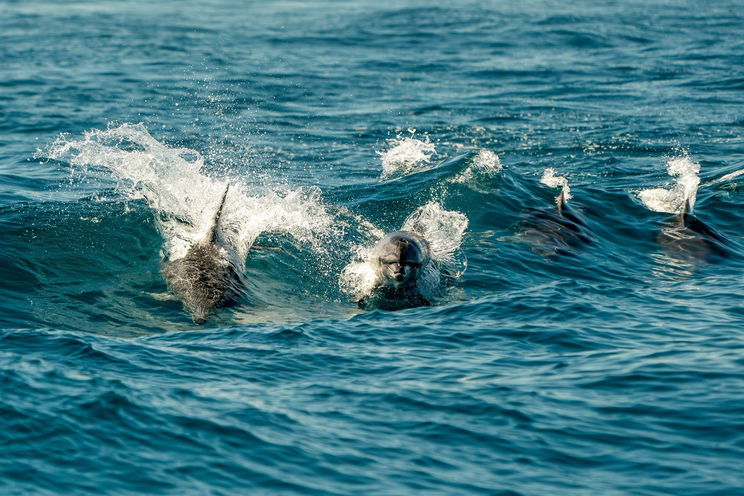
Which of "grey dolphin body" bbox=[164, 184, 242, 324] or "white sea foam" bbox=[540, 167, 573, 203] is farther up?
"white sea foam" bbox=[540, 167, 573, 203]

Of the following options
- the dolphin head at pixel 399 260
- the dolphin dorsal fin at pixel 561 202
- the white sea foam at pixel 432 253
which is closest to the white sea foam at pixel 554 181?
the dolphin dorsal fin at pixel 561 202

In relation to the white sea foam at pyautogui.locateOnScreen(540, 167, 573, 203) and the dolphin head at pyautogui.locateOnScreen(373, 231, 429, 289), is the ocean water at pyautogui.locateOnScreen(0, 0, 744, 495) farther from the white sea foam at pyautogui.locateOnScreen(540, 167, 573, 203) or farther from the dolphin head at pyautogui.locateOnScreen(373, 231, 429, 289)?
the dolphin head at pyautogui.locateOnScreen(373, 231, 429, 289)

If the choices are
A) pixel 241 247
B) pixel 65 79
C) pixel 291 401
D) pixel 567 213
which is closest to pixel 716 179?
pixel 567 213

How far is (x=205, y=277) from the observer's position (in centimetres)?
1334

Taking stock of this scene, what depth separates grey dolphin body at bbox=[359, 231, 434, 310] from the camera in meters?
13.0

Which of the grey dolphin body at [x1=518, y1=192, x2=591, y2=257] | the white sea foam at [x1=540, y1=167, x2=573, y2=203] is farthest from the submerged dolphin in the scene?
the white sea foam at [x1=540, y1=167, x2=573, y2=203]

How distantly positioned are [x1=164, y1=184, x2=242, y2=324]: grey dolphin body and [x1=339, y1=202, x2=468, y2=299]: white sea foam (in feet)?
5.54

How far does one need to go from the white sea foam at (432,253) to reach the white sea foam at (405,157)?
3170 mm

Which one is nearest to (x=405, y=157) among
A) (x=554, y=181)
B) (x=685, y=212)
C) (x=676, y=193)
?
(x=554, y=181)

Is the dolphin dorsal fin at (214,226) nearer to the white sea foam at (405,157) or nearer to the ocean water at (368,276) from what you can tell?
the ocean water at (368,276)

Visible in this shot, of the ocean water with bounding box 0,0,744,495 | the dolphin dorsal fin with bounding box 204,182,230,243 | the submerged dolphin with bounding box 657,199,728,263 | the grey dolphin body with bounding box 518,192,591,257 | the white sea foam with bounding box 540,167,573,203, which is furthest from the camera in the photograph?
the white sea foam with bounding box 540,167,573,203

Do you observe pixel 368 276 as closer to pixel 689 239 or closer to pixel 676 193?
pixel 689 239

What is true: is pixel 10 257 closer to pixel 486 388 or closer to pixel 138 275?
pixel 138 275

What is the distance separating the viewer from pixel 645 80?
102 ft
